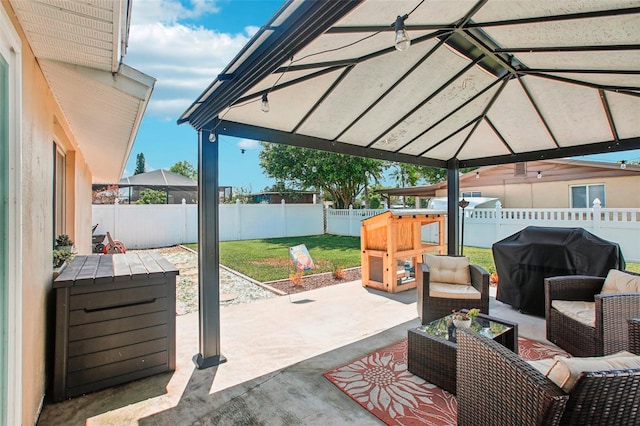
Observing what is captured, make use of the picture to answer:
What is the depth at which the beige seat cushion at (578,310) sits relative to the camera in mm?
3086

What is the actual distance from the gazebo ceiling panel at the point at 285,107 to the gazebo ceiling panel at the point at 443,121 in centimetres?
152

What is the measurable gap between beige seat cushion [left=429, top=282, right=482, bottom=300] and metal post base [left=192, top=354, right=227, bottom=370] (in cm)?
255

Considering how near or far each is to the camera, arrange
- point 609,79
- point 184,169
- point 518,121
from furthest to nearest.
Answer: point 184,169
point 518,121
point 609,79

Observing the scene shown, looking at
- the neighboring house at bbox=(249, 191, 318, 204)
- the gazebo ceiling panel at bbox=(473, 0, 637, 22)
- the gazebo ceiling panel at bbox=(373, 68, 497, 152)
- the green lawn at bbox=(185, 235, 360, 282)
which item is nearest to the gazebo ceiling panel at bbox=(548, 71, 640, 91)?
the gazebo ceiling panel at bbox=(373, 68, 497, 152)

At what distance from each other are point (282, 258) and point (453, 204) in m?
5.01

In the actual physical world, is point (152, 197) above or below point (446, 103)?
below

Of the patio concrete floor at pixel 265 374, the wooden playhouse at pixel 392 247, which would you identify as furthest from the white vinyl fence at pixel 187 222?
the patio concrete floor at pixel 265 374

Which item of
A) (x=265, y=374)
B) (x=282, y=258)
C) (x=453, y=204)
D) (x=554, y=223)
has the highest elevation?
(x=453, y=204)

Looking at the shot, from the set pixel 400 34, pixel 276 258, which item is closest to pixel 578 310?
pixel 400 34

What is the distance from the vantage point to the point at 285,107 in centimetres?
330

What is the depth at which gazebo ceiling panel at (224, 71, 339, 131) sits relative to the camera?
2979mm

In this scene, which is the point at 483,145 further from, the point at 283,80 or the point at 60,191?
the point at 60,191

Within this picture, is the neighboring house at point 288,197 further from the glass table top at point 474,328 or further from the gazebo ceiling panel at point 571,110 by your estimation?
the glass table top at point 474,328

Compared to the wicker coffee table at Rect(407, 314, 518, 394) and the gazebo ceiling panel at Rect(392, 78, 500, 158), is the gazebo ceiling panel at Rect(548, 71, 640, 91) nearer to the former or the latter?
the gazebo ceiling panel at Rect(392, 78, 500, 158)
